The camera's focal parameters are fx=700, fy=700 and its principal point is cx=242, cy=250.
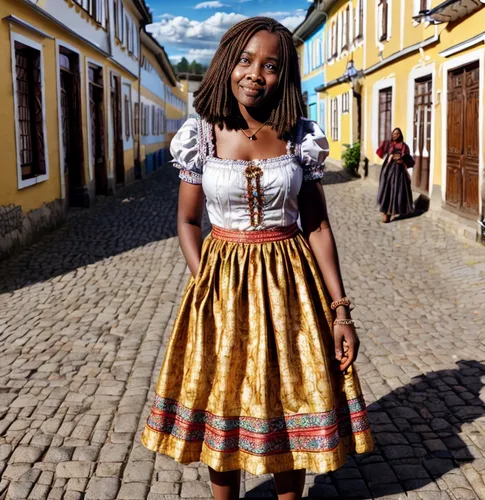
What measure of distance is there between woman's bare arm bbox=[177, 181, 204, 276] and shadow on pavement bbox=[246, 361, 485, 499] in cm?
122

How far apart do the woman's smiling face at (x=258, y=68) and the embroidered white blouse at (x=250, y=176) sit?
0.65 feet

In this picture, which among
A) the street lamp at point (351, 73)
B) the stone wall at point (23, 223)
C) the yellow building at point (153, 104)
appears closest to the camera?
the stone wall at point (23, 223)

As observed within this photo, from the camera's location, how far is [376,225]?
11.9 meters

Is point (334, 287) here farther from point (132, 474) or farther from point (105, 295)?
point (105, 295)

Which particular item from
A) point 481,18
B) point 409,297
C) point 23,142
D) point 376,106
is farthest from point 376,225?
point 376,106

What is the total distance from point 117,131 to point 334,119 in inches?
339

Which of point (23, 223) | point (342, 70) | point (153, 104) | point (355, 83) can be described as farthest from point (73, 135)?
point (153, 104)

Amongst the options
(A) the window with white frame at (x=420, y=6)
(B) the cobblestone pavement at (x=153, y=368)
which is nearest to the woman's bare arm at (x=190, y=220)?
(B) the cobblestone pavement at (x=153, y=368)

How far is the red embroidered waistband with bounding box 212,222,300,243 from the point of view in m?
2.60

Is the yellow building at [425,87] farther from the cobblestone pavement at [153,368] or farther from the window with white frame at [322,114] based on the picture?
the window with white frame at [322,114]

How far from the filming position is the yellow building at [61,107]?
9617 mm

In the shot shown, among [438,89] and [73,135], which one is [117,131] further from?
[438,89]

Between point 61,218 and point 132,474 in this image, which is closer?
point 132,474

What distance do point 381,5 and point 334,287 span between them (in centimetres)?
1587
